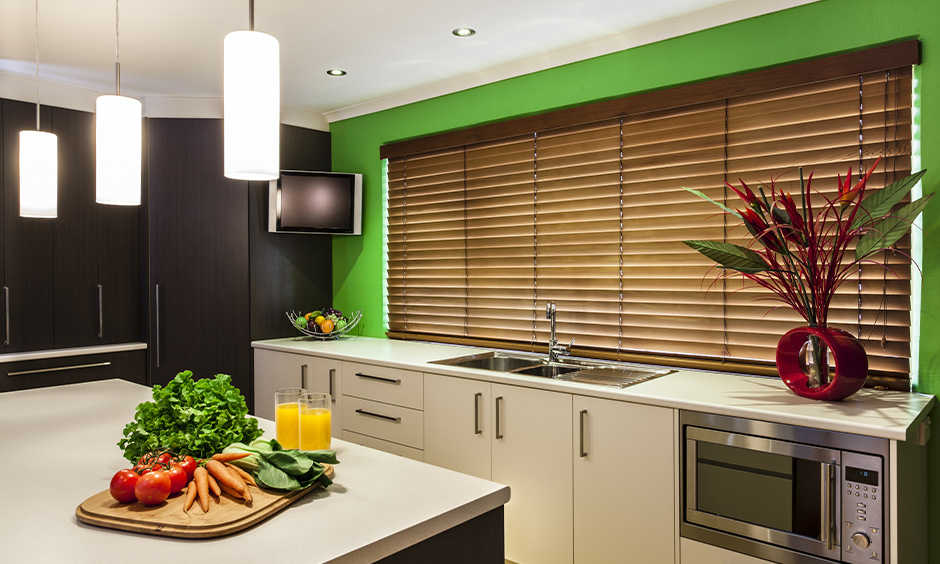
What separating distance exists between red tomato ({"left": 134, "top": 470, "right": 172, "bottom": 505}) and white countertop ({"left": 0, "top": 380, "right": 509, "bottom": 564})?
0.26 feet

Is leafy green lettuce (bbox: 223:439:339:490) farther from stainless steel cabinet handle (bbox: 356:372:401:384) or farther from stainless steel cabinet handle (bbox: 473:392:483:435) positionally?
stainless steel cabinet handle (bbox: 356:372:401:384)

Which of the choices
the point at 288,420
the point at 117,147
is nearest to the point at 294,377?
the point at 288,420

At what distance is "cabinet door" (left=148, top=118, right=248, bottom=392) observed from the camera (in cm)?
411

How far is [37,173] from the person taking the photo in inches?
73.1

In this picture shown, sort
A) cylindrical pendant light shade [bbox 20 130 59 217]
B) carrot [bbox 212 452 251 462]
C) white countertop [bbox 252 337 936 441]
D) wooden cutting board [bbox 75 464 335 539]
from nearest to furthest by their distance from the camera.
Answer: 1. wooden cutting board [bbox 75 464 335 539]
2. carrot [bbox 212 452 251 462]
3. cylindrical pendant light shade [bbox 20 130 59 217]
4. white countertop [bbox 252 337 936 441]

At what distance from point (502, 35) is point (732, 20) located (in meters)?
1.06

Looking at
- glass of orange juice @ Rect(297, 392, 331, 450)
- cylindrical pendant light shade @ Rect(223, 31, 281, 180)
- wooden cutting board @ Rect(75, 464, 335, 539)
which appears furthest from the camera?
glass of orange juice @ Rect(297, 392, 331, 450)

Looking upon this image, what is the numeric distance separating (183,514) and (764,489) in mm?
1827

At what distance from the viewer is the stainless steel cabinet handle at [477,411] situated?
2.93m

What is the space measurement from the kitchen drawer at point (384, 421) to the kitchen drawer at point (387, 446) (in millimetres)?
22

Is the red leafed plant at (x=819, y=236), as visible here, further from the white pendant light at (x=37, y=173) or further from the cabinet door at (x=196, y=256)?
the cabinet door at (x=196, y=256)

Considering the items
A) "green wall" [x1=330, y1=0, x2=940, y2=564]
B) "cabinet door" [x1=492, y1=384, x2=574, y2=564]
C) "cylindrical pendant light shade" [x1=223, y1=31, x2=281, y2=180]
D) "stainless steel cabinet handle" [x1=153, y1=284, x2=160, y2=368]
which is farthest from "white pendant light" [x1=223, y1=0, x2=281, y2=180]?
"stainless steel cabinet handle" [x1=153, y1=284, x2=160, y2=368]

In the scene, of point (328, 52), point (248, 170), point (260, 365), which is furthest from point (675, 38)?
point (260, 365)

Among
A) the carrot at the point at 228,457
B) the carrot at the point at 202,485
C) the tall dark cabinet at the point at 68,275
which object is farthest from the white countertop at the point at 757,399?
the tall dark cabinet at the point at 68,275
